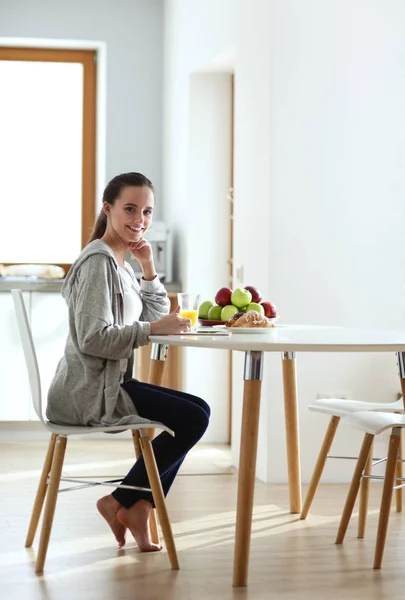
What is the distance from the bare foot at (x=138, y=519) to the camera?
286 cm

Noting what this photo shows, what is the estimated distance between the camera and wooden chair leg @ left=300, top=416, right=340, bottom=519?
332 cm

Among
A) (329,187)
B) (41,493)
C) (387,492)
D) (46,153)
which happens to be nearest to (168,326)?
(41,493)

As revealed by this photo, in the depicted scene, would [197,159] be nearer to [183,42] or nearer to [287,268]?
[183,42]

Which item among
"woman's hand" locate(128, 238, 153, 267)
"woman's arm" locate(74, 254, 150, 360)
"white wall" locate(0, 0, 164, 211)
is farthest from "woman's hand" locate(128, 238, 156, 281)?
"white wall" locate(0, 0, 164, 211)

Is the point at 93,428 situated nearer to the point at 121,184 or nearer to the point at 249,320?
the point at 249,320

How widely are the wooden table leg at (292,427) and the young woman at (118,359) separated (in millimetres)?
607

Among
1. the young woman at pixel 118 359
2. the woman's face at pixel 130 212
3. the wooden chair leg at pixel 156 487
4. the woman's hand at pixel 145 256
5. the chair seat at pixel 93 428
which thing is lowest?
the wooden chair leg at pixel 156 487

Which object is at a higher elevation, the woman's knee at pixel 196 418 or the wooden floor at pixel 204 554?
the woman's knee at pixel 196 418

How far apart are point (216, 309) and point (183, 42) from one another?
8.12 ft

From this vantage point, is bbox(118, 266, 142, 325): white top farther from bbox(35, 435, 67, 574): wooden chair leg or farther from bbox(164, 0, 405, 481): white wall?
bbox(164, 0, 405, 481): white wall

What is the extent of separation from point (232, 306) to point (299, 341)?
0.61 metres

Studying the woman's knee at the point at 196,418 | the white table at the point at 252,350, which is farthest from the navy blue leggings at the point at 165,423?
the white table at the point at 252,350

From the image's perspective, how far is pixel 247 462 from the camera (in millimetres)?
2602

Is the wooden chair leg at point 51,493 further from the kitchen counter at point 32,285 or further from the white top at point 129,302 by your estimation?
the kitchen counter at point 32,285
